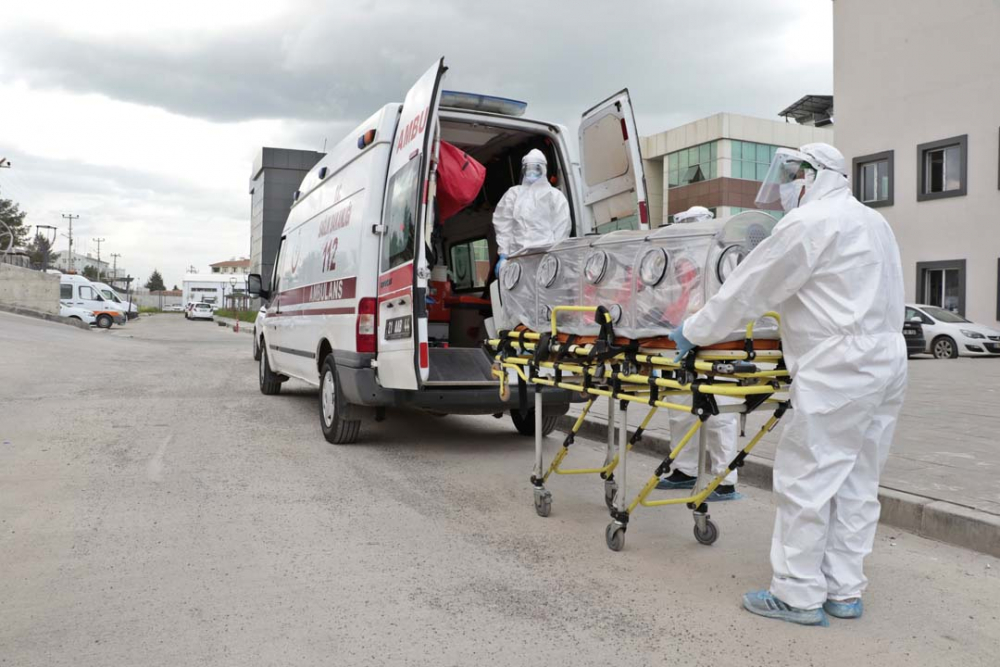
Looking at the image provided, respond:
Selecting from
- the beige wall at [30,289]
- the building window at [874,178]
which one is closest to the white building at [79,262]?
the beige wall at [30,289]

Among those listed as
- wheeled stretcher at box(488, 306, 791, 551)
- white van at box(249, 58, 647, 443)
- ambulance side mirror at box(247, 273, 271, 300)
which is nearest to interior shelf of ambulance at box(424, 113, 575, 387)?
white van at box(249, 58, 647, 443)

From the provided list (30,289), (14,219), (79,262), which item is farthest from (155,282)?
(30,289)

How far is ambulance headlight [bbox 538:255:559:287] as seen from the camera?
4938mm

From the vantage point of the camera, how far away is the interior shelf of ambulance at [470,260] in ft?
22.3

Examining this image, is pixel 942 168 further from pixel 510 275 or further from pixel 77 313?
pixel 77 313

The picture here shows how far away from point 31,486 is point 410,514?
108 inches

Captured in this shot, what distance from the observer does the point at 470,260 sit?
9.38m

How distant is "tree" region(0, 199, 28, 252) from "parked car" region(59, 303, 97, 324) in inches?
1718

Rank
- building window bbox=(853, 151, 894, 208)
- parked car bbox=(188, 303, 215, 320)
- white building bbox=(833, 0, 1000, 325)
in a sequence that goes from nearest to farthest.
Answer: white building bbox=(833, 0, 1000, 325)
building window bbox=(853, 151, 894, 208)
parked car bbox=(188, 303, 215, 320)

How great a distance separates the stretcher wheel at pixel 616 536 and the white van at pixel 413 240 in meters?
1.31

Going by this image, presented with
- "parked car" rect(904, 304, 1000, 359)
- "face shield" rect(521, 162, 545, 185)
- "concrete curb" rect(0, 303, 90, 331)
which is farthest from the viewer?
"concrete curb" rect(0, 303, 90, 331)

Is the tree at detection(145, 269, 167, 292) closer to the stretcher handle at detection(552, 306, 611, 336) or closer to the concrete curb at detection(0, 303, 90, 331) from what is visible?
the concrete curb at detection(0, 303, 90, 331)

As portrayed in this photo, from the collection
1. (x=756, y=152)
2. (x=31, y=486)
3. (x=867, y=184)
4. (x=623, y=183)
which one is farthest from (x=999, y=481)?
(x=756, y=152)

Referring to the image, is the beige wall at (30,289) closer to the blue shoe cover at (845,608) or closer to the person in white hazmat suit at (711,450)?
the person in white hazmat suit at (711,450)
